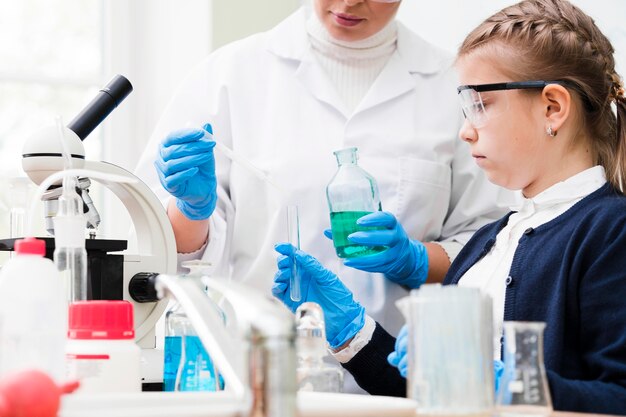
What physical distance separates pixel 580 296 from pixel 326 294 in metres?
0.54

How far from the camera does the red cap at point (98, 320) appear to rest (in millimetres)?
1044

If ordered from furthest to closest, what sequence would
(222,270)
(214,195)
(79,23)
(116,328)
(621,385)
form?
(79,23), (222,270), (214,195), (621,385), (116,328)

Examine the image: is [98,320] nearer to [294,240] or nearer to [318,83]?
[294,240]

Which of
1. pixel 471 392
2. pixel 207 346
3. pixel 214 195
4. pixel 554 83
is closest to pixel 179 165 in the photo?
pixel 214 195

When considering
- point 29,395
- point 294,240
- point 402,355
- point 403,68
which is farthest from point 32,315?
point 403,68

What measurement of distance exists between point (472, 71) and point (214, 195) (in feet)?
2.04

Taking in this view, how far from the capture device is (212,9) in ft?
10.7

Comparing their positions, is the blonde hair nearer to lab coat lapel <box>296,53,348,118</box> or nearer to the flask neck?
the flask neck

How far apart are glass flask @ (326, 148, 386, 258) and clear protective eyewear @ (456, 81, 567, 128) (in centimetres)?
30

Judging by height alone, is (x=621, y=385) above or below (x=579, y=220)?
below

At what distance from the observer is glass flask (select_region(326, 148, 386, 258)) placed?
6.14 feet

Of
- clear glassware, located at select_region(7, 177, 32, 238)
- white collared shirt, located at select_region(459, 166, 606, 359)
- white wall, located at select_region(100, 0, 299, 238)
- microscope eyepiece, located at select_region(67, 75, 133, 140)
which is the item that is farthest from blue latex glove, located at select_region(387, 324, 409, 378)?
white wall, located at select_region(100, 0, 299, 238)

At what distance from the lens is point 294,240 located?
6.19 feet

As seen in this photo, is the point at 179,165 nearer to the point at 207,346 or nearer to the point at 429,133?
the point at 429,133
